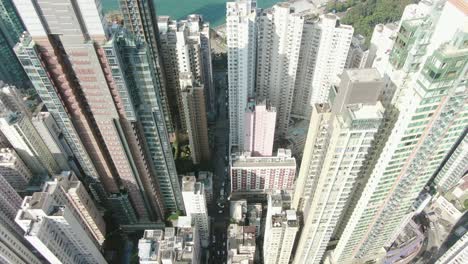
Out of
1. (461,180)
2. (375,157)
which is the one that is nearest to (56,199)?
(375,157)

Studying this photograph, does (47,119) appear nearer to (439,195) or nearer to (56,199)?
(56,199)

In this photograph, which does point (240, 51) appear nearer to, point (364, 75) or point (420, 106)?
point (364, 75)

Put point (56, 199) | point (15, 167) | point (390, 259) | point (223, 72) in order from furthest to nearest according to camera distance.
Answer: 1. point (223, 72)
2. point (390, 259)
3. point (15, 167)
4. point (56, 199)

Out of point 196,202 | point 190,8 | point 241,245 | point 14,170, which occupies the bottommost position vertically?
point 14,170

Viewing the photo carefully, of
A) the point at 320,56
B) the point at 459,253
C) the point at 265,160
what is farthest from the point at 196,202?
the point at 320,56

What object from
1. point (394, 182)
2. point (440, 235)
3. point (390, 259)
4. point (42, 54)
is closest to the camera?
point (42, 54)

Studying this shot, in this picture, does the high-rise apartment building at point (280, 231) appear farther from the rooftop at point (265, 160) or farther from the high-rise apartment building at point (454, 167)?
the high-rise apartment building at point (454, 167)
